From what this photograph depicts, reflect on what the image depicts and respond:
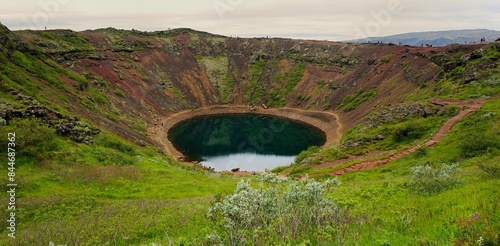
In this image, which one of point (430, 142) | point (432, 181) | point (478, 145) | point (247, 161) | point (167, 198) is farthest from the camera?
point (247, 161)

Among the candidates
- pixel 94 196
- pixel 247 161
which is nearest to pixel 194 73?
pixel 247 161

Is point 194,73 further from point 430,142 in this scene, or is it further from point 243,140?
point 430,142

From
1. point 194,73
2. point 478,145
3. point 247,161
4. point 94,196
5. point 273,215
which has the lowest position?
point 247,161

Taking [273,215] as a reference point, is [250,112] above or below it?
below

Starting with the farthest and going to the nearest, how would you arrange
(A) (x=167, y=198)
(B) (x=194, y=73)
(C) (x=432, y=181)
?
1. (B) (x=194, y=73)
2. (A) (x=167, y=198)
3. (C) (x=432, y=181)

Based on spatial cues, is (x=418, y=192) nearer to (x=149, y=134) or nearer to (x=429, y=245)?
(x=429, y=245)
